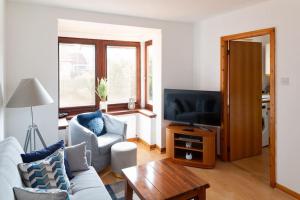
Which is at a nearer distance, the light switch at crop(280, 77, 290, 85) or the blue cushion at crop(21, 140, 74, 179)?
the blue cushion at crop(21, 140, 74, 179)

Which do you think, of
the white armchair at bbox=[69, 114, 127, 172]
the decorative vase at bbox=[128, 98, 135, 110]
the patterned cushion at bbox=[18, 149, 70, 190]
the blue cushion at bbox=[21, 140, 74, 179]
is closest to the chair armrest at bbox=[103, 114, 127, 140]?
the white armchair at bbox=[69, 114, 127, 172]

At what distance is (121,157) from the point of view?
313cm

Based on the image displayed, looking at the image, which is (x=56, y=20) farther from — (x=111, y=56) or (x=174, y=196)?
(x=174, y=196)

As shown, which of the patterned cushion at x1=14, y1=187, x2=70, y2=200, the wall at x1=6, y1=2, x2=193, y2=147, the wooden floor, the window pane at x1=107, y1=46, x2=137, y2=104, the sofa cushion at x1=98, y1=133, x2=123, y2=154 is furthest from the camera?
the window pane at x1=107, y1=46, x2=137, y2=104

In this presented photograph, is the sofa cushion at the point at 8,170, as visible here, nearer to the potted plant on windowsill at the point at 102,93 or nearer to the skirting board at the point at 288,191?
the potted plant on windowsill at the point at 102,93

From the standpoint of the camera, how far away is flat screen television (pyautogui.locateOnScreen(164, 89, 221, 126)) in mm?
3561

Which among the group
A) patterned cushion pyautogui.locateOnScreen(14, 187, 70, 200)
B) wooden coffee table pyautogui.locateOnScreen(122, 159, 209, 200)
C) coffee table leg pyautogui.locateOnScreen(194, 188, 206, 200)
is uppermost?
patterned cushion pyautogui.locateOnScreen(14, 187, 70, 200)

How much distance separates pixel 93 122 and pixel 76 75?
1250mm

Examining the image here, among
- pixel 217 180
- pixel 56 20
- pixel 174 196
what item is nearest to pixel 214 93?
pixel 217 180

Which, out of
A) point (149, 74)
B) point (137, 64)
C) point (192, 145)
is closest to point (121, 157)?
point (192, 145)

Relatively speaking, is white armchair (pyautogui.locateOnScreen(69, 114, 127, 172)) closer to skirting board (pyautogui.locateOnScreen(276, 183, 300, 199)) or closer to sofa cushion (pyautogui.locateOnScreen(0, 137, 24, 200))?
sofa cushion (pyautogui.locateOnScreen(0, 137, 24, 200))

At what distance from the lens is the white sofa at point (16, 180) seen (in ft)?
4.24

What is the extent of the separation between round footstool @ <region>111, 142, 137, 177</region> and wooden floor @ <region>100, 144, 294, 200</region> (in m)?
0.16

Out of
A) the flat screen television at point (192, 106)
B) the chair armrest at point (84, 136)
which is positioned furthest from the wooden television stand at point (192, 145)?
the chair armrest at point (84, 136)
